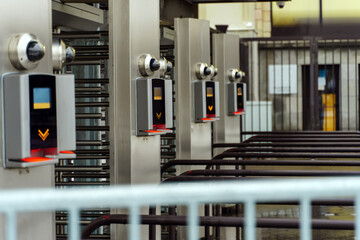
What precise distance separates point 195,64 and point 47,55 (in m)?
3.23

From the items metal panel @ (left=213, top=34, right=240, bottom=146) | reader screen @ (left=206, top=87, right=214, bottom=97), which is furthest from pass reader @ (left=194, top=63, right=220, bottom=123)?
metal panel @ (left=213, top=34, right=240, bottom=146)

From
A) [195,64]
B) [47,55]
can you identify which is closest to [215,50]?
[195,64]

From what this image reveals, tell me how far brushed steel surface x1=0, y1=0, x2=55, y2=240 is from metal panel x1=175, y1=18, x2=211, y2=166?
2.96m

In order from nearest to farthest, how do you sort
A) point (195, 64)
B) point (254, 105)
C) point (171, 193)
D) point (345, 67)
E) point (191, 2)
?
point (171, 193)
point (195, 64)
point (191, 2)
point (254, 105)
point (345, 67)

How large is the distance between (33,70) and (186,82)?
324 centimetres

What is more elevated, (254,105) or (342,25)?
(342,25)

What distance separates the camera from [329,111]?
16000mm

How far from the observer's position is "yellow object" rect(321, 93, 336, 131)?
15.8 m

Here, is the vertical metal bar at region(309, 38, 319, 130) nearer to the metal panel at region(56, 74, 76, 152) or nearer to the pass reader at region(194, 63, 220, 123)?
the pass reader at region(194, 63, 220, 123)

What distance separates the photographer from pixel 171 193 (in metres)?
1.41

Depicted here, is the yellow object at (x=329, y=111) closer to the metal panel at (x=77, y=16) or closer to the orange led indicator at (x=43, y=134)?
the metal panel at (x=77, y=16)

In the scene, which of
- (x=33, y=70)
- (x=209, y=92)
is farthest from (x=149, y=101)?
(x=209, y=92)

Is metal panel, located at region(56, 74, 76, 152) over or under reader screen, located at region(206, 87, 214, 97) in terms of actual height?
under

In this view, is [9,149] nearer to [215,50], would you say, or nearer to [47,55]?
[47,55]
